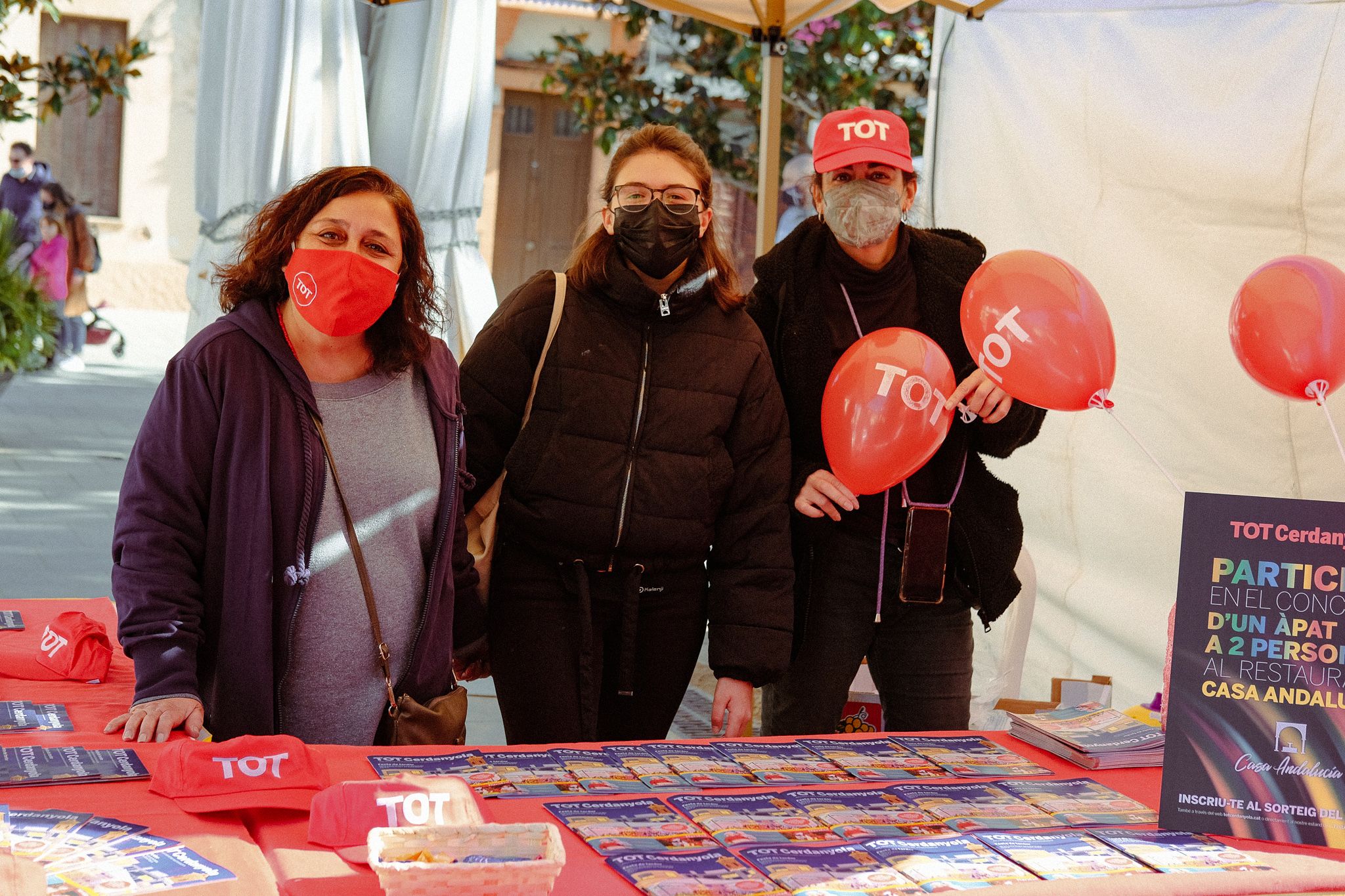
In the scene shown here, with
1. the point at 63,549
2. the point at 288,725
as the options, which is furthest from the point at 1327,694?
the point at 63,549

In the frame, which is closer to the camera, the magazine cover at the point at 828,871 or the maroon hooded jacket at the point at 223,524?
the magazine cover at the point at 828,871

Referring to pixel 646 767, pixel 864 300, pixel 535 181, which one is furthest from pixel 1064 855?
pixel 535 181

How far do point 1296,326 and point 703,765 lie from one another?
1.25 metres

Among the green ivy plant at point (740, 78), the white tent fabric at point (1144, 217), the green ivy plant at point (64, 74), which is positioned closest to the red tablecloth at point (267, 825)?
the white tent fabric at point (1144, 217)

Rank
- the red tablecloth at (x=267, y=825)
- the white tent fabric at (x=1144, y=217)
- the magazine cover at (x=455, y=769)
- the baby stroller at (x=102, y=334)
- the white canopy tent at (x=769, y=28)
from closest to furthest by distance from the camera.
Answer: the red tablecloth at (x=267, y=825)
the magazine cover at (x=455, y=769)
the white tent fabric at (x=1144, y=217)
the white canopy tent at (x=769, y=28)
the baby stroller at (x=102, y=334)

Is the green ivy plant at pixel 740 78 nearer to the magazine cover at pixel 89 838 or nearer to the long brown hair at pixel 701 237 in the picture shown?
the long brown hair at pixel 701 237

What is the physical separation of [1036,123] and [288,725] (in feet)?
11.1

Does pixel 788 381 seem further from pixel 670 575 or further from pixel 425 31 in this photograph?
pixel 425 31

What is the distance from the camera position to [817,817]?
1.90m

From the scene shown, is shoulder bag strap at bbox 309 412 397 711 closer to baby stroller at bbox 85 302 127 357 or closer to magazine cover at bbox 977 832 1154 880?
magazine cover at bbox 977 832 1154 880

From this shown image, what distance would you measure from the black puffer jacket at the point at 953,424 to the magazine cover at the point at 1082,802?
2.16 ft

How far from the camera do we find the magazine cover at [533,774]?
1933 millimetres

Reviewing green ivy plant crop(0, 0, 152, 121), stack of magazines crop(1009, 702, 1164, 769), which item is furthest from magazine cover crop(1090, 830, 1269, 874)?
green ivy plant crop(0, 0, 152, 121)

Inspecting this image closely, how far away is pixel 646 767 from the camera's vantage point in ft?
6.81
